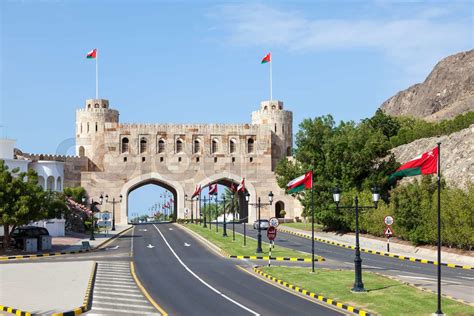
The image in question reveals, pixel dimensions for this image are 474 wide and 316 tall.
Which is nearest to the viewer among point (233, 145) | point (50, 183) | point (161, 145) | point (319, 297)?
point (319, 297)

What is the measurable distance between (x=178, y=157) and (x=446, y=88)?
95602 millimetres

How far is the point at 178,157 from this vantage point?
102 metres

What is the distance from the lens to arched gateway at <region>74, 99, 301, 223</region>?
332 feet

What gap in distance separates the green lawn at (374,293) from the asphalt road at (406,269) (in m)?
1.72

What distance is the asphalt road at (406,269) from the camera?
28438 mm

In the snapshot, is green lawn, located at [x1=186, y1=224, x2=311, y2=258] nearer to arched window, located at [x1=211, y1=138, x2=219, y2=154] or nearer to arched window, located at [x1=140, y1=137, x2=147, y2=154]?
arched window, located at [x1=211, y1=138, x2=219, y2=154]

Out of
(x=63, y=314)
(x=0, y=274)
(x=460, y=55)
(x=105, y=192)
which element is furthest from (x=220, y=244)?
(x=460, y=55)

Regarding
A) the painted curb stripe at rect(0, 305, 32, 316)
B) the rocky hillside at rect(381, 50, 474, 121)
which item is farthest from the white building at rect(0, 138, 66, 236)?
the rocky hillside at rect(381, 50, 474, 121)

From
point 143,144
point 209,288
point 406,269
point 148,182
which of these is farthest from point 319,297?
point 148,182

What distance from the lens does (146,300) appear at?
25312 mm

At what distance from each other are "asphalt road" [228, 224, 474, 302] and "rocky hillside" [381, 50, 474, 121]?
113m

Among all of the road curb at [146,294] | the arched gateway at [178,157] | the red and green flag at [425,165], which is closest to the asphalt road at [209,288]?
the road curb at [146,294]

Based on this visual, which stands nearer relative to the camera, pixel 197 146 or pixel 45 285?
pixel 45 285

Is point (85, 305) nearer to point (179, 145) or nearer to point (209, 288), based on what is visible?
point (209, 288)
